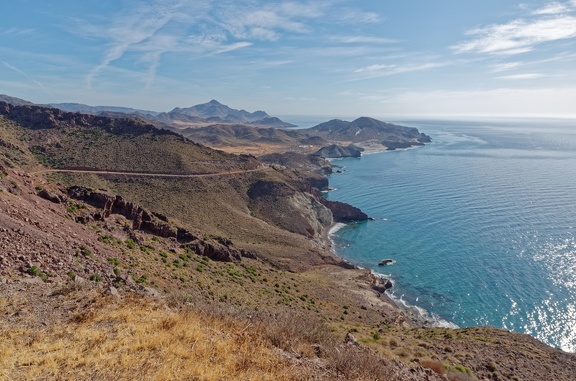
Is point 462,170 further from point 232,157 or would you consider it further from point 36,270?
point 36,270

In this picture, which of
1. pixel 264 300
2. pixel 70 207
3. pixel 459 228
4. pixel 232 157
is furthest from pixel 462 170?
pixel 70 207

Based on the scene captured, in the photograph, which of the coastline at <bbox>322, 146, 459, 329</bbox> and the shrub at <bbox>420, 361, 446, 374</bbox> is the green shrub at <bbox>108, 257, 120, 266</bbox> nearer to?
the shrub at <bbox>420, 361, 446, 374</bbox>

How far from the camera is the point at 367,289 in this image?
152 ft

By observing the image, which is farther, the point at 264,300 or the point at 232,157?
the point at 232,157

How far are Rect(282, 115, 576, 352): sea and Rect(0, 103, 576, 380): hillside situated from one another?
7755mm

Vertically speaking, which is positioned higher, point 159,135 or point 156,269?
point 159,135

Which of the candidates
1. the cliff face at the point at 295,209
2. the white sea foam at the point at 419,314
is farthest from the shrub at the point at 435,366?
the cliff face at the point at 295,209

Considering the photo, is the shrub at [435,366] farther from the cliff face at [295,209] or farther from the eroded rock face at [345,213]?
the eroded rock face at [345,213]

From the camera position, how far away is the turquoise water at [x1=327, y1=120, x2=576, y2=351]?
44688 mm

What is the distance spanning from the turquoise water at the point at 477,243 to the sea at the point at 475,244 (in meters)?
0.17

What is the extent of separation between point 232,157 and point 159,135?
17640 mm

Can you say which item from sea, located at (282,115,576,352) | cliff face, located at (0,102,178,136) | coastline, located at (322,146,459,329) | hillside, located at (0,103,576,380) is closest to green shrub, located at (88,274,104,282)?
hillside, located at (0,103,576,380)

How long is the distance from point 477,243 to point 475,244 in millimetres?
662

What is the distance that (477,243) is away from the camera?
63938 millimetres
